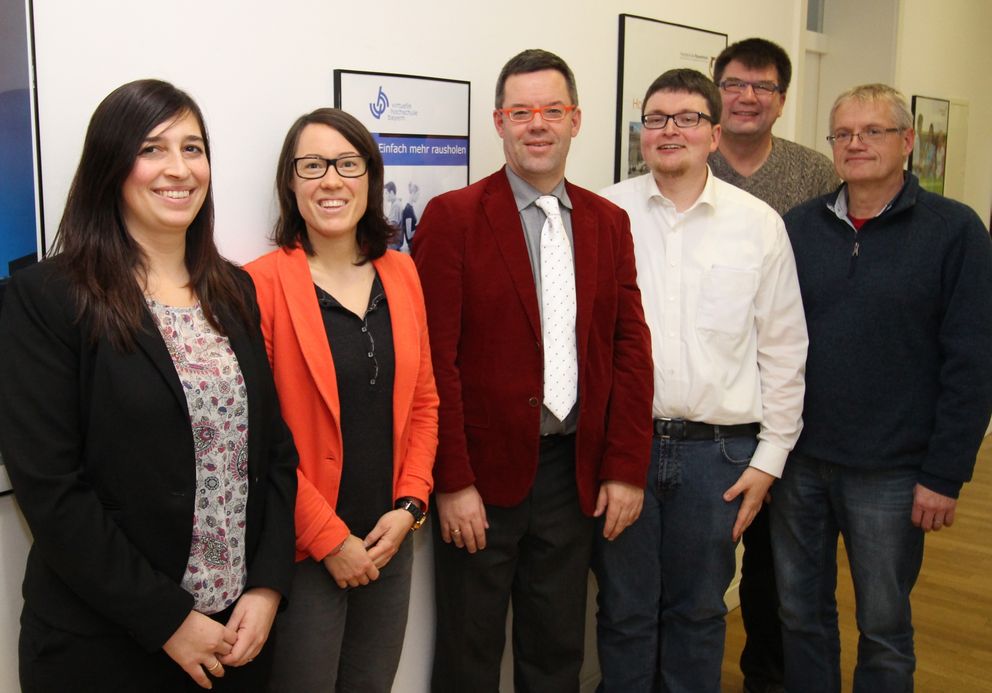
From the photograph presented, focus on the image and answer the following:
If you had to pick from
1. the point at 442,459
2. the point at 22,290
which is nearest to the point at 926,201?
the point at 442,459

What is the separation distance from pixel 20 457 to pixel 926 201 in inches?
82.7

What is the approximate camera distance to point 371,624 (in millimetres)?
1924

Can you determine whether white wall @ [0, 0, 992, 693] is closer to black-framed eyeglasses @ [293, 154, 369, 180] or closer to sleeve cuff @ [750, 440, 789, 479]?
black-framed eyeglasses @ [293, 154, 369, 180]

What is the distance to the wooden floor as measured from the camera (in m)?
3.08

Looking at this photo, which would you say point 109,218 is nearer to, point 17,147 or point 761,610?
point 17,147

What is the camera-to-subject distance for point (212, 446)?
1470mm

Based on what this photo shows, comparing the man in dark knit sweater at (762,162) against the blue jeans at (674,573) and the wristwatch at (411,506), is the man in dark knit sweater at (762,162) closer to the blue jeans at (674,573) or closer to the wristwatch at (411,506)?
the blue jeans at (674,573)

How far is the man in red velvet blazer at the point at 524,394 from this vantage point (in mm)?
2039

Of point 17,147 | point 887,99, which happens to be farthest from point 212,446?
point 887,99

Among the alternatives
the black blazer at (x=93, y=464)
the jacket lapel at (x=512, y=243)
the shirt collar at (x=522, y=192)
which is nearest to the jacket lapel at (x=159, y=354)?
the black blazer at (x=93, y=464)

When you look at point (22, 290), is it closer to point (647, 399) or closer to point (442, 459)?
point (442, 459)

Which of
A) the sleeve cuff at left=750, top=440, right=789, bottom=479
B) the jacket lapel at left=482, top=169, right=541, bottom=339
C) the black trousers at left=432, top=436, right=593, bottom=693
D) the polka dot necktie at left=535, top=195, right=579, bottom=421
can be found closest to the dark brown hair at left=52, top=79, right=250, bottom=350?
the jacket lapel at left=482, top=169, right=541, bottom=339

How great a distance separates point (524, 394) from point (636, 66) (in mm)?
1350

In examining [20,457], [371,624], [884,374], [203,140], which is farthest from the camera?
[884,374]
